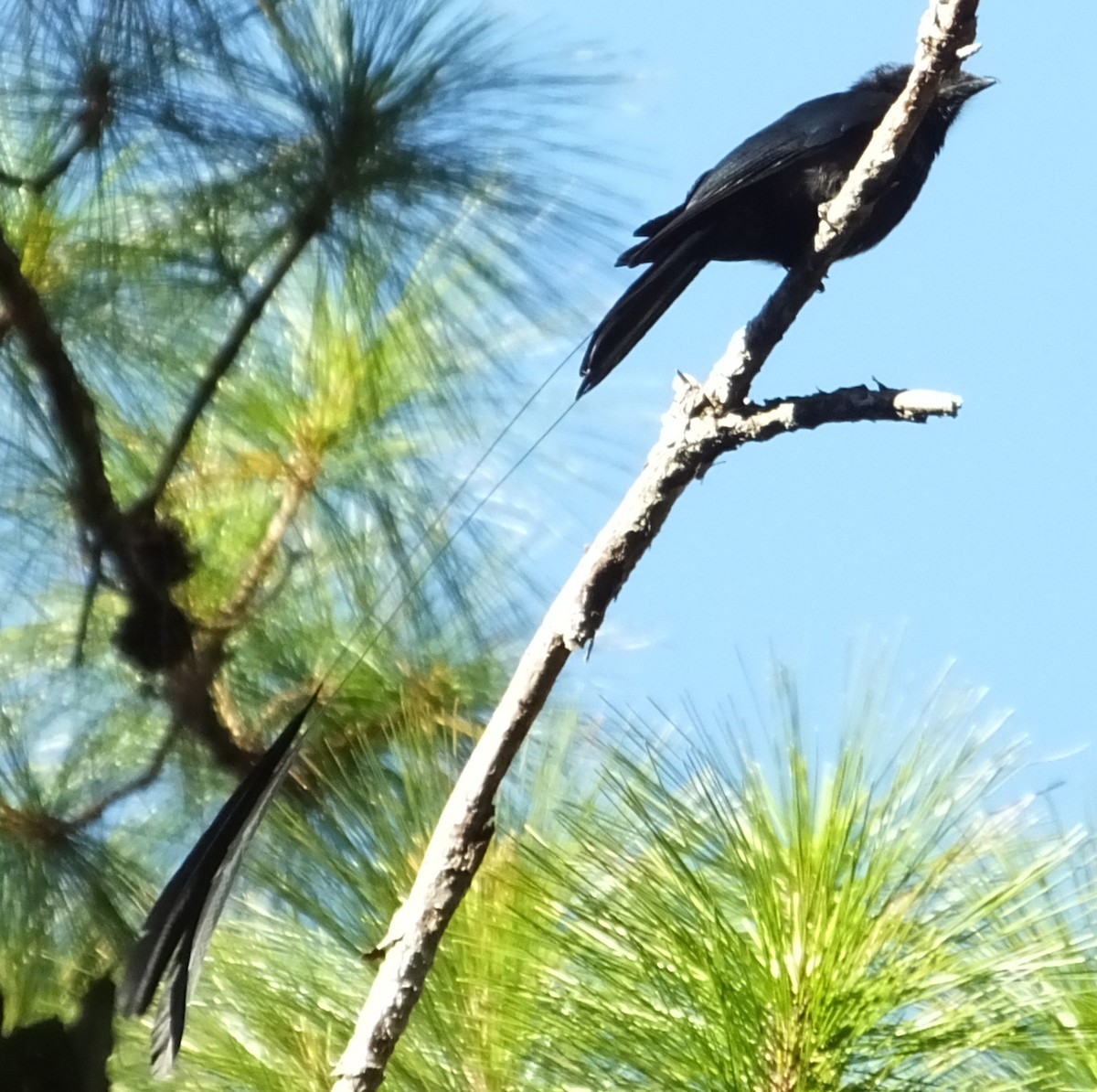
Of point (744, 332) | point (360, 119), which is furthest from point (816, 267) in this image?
point (360, 119)

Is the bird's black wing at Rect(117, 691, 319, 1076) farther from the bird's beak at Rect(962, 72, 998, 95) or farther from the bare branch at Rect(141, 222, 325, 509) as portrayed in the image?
the bird's beak at Rect(962, 72, 998, 95)

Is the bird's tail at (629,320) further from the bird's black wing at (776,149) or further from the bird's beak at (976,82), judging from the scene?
the bird's beak at (976,82)

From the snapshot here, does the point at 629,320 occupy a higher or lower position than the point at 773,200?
lower

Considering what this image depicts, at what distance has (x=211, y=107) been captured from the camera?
108 cm

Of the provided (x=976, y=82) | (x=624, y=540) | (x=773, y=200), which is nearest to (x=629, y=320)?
(x=773, y=200)

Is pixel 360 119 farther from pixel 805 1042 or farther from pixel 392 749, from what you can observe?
pixel 805 1042

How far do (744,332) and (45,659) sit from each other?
2.03 feet

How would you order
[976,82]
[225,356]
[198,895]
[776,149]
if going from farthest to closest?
[976,82], [776,149], [225,356], [198,895]

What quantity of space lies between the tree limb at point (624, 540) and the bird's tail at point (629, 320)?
0.76 feet

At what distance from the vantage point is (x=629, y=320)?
3.45 feet

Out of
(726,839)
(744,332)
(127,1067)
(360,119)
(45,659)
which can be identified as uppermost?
(360,119)

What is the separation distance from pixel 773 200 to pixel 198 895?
2.38 feet

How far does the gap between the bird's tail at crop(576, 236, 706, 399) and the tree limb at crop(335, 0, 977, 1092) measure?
231 millimetres

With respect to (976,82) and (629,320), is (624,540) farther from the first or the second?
(976,82)
